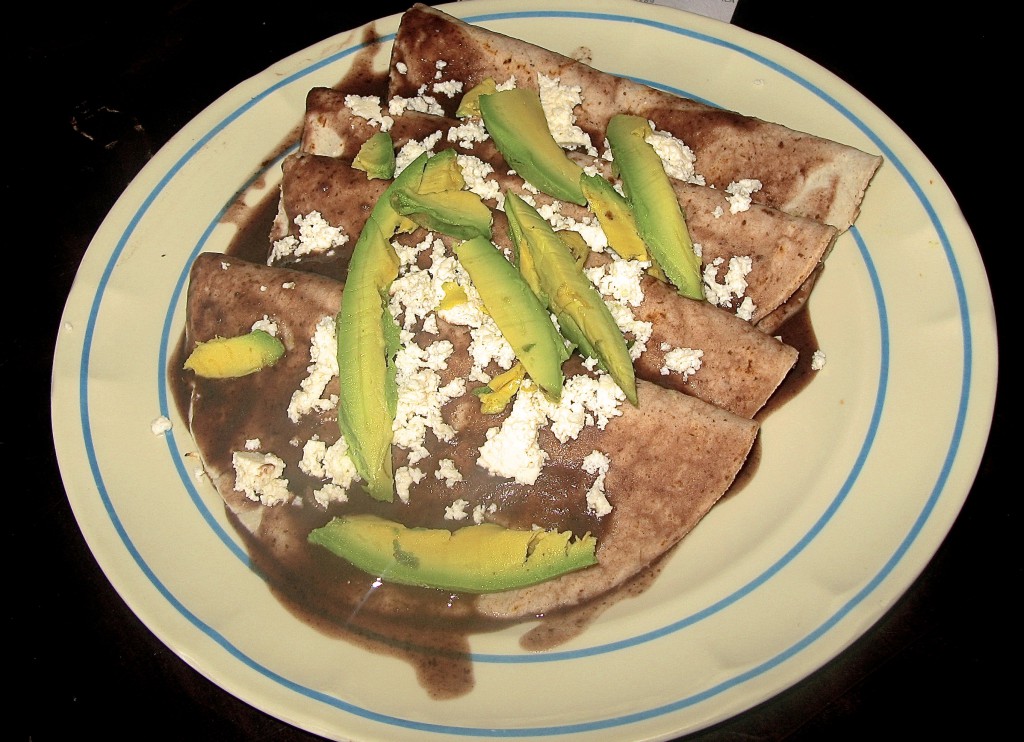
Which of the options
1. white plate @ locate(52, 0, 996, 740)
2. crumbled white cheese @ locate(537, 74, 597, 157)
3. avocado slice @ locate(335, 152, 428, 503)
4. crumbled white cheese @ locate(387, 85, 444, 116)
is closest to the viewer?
white plate @ locate(52, 0, 996, 740)

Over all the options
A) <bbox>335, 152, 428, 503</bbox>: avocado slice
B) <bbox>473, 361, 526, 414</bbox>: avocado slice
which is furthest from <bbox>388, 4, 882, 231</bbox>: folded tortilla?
<bbox>473, 361, 526, 414</bbox>: avocado slice

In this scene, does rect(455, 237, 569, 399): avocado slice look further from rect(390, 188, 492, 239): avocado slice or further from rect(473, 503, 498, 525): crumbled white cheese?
rect(473, 503, 498, 525): crumbled white cheese

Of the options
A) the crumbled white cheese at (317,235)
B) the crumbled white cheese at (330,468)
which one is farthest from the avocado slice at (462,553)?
the crumbled white cheese at (317,235)

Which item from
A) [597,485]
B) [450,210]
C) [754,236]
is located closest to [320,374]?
[450,210]

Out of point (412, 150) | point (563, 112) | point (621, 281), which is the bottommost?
point (621, 281)

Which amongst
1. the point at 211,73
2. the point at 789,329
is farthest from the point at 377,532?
the point at 211,73

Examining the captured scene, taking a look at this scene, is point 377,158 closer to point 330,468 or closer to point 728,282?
point 330,468

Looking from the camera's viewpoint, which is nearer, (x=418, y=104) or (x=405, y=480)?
(x=405, y=480)
